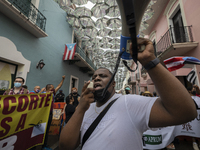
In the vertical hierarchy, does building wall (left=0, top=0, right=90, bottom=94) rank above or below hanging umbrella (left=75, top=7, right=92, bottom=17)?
below

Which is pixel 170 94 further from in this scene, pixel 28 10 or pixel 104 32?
A: pixel 104 32

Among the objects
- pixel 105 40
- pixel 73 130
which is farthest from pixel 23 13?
pixel 105 40

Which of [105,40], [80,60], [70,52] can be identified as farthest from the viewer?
[105,40]

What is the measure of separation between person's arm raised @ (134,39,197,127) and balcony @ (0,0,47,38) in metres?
6.01

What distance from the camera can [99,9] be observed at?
6.98 m

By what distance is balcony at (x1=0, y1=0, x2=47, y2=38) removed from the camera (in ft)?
14.8

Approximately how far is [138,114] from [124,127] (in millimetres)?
169

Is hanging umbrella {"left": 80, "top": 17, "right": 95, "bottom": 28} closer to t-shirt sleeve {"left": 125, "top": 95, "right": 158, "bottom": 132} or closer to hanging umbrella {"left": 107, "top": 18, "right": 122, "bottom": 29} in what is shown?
hanging umbrella {"left": 107, "top": 18, "right": 122, "bottom": 29}

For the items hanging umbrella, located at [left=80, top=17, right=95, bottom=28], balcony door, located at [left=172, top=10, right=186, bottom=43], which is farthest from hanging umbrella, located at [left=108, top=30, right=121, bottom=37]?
balcony door, located at [left=172, top=10, right=186, bottom=43]

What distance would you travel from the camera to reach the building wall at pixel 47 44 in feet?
17.2

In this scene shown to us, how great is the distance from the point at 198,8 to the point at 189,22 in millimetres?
771

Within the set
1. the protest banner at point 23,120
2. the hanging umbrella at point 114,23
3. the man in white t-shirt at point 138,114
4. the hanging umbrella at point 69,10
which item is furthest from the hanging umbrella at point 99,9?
the man in white t-shirt at point 138,114

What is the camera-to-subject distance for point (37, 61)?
6535 millimetres

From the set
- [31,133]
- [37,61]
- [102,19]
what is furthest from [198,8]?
[37,61]
